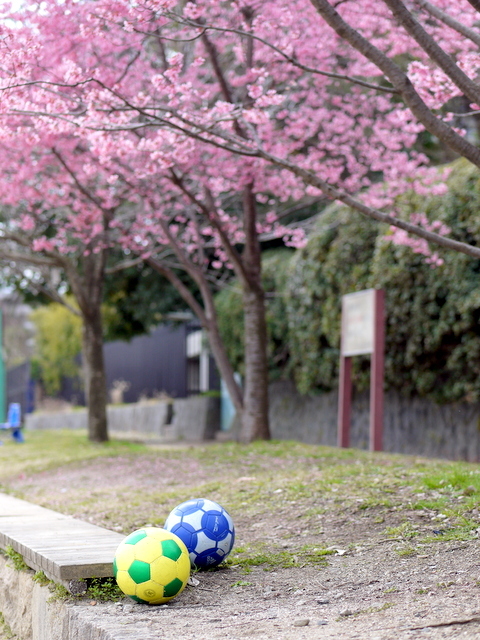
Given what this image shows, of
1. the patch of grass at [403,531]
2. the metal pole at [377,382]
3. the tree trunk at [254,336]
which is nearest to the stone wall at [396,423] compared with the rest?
the metal pole at [377,382]

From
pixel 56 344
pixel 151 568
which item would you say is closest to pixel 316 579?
pixel 151 568

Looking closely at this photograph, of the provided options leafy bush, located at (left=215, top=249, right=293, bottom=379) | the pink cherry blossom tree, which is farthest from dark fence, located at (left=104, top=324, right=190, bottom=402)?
the pink cherry blossom tree

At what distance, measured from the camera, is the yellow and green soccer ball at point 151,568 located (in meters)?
3.65

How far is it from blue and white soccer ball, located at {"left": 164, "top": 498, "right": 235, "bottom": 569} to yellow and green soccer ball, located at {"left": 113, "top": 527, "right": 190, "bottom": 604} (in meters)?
0.54

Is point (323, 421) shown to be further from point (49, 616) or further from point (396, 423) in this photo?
point (49, 616)

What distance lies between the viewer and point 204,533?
4.36m

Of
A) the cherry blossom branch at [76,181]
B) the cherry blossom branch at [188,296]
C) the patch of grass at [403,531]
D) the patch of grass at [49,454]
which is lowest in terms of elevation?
the patch of grass at [49,454]

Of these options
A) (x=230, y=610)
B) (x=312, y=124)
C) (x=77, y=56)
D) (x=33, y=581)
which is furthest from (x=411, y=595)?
(x=312, y=124)

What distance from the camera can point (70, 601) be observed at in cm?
376

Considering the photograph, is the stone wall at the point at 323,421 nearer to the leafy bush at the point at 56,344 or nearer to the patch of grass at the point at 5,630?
the leafy bush at the point at 56,344

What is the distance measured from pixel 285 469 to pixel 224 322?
28.6ft

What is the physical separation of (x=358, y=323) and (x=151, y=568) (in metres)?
6.80

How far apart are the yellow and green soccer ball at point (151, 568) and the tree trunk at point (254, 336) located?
7.17 m

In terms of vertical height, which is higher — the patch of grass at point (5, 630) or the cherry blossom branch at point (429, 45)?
the cherry blossom branch at point (429, 45)
